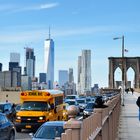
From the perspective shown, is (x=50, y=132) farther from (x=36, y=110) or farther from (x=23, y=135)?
(x=36, y=110)

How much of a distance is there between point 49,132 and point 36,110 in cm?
1087

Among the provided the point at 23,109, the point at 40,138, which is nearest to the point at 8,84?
the point at 23,109

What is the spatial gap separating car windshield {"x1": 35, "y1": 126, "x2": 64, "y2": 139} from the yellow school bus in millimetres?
9602

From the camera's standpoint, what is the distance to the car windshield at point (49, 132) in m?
15.3

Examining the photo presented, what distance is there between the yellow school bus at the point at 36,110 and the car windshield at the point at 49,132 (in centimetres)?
960

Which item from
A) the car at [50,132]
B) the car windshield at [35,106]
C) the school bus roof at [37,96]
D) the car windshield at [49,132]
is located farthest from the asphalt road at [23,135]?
the car windshield at [49,132]

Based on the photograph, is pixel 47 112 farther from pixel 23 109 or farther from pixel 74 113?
pixel 74 113

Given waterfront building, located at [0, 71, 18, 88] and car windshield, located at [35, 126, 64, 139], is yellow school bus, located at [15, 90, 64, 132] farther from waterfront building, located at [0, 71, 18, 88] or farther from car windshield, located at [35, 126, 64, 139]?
waterfront building, located at [0, 71, 18, 88]

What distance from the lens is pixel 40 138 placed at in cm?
1508

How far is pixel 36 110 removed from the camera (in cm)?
2648

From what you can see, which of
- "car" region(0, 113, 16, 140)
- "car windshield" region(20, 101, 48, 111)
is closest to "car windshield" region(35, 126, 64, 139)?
"car" region(0, 113, 16, 140)

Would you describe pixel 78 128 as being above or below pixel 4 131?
above

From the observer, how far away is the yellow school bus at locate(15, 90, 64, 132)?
2583cm

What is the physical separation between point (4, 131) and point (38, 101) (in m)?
8.18
